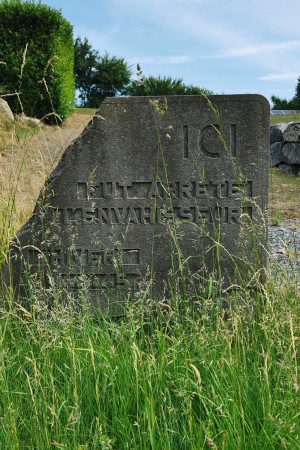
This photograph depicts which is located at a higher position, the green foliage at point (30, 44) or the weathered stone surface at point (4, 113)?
the green foliage at point (30, 44)

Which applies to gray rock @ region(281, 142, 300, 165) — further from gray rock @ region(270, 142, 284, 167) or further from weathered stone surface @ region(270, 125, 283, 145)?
weathered stone surface @ region(270, 125, 283, 145)

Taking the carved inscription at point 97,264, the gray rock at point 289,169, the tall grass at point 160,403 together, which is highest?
the gray rock at point 289,169

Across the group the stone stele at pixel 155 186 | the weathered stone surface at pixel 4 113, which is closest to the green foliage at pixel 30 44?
the weathered stone surface at pixel 4 113

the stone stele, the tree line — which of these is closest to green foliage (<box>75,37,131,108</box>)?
the tree line

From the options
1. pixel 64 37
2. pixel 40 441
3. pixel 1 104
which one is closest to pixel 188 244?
pixel 40 441

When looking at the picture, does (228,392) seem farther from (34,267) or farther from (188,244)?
(34,267)

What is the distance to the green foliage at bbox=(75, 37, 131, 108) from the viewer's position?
34.0 metres

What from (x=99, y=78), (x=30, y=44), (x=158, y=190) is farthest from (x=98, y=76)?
(x=158, y=190)

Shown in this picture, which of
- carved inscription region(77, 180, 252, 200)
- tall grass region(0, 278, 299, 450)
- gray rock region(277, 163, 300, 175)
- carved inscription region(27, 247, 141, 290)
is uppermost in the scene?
carved inscription region(77, 180, 252, 200)

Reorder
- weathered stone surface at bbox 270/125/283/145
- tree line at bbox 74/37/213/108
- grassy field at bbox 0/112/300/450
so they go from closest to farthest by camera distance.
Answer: grassy field at bbox 0/112/300/450 → weathered stone surface at bbox 270/125/283/145 → tree line at bbox 74/37/213/108

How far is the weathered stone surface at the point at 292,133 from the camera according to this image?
44.4 feet

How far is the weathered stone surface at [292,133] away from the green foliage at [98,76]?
2038 centimetres

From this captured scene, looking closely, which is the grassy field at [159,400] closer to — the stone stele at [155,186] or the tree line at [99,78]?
the stone stele at [155,186]

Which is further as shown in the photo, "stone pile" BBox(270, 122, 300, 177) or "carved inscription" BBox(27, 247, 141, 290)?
"stone pile" BBox(270, 122, 300, 177)
